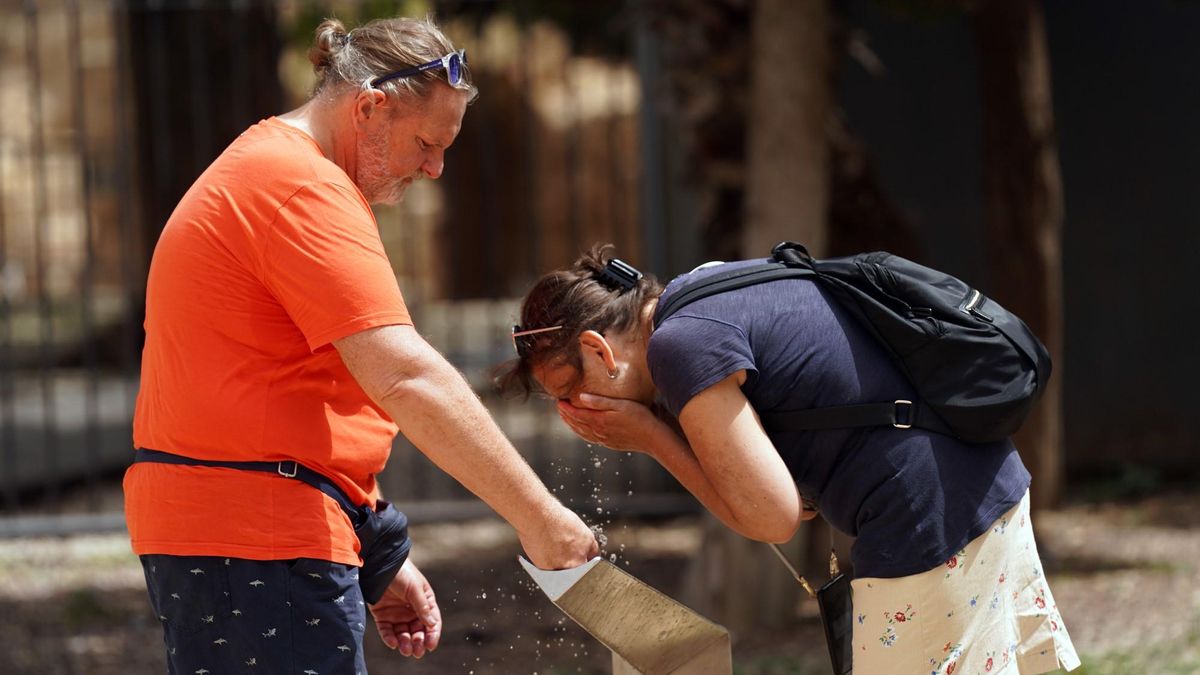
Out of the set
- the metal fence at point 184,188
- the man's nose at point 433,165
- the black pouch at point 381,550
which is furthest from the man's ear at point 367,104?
the metal fence at point 184,188

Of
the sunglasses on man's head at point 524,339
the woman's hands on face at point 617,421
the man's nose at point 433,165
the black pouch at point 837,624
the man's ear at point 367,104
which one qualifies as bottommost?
the black pouch at point 837,624

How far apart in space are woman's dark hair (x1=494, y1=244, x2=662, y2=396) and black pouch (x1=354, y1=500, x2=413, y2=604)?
35 cm

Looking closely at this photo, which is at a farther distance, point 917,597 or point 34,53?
point 34,53

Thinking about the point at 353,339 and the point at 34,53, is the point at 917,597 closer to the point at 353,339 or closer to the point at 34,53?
the point at 353,339

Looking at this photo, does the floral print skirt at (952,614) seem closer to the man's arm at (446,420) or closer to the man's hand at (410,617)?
the man's arm at (446,420)

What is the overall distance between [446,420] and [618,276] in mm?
470

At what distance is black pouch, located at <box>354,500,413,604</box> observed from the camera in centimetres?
267

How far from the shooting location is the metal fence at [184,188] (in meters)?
7.43

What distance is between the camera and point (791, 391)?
7.86 ft

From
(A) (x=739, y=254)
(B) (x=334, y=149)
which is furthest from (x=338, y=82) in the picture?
(A) (x=739, y=254)

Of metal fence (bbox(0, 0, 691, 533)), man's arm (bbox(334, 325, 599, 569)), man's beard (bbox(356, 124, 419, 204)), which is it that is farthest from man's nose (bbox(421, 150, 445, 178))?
metal fence (bbox(0, 0, 691, 533))

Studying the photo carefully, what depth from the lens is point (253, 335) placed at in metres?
2.34

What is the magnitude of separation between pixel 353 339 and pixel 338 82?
1.63ft

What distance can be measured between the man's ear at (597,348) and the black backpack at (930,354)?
0.13 m
